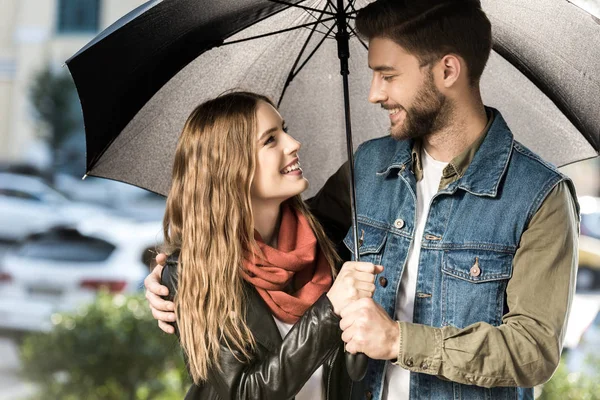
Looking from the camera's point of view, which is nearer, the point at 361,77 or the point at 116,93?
the point at 116,93

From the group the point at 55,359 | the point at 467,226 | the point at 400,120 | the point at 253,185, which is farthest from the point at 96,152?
the point at 55,359

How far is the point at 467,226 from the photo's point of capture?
5.84ft

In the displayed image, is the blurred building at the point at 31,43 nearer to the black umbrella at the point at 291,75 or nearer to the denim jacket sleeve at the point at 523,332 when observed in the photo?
the black umbrella at the point at 291,75

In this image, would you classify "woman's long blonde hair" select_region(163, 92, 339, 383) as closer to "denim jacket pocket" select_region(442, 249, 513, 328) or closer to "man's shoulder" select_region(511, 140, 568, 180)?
"denim jacket pocket" select_region(442, 249, 513, 328)

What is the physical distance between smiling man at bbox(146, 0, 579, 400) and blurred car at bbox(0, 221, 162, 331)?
3700 millimetres

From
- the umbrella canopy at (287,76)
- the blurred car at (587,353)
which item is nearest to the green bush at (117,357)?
the blurred car at (587,353)

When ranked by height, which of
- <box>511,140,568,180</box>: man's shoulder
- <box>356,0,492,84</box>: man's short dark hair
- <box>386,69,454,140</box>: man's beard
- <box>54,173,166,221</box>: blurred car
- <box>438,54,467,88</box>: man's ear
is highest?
<box>356,0,492,84</box>: man's short dark hair

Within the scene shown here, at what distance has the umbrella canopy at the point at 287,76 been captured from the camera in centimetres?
185

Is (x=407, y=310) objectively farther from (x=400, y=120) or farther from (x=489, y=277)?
(x=400, y=120)

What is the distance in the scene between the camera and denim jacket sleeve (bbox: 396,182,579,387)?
1.61 meters

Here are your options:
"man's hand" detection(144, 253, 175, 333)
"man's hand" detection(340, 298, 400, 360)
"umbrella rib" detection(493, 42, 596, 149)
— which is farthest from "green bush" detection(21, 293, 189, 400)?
"man's hand" detection(340, 298, 400, 360)

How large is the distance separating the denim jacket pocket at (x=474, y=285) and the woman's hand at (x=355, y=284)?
0.60ft

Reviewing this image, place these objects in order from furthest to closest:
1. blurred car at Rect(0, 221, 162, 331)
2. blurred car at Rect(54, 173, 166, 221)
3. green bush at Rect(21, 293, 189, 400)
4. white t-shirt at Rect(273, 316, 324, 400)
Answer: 1. blurred car at Rect(54, 173, 166, 221)
2. blurred car at Rect(0, 221, 162, 331)
3. green bush at Rect(21, 293, 189, 400)
4. white t-shirt at Rect(273, 316, 324, 400)

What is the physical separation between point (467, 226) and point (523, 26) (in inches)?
19.5
